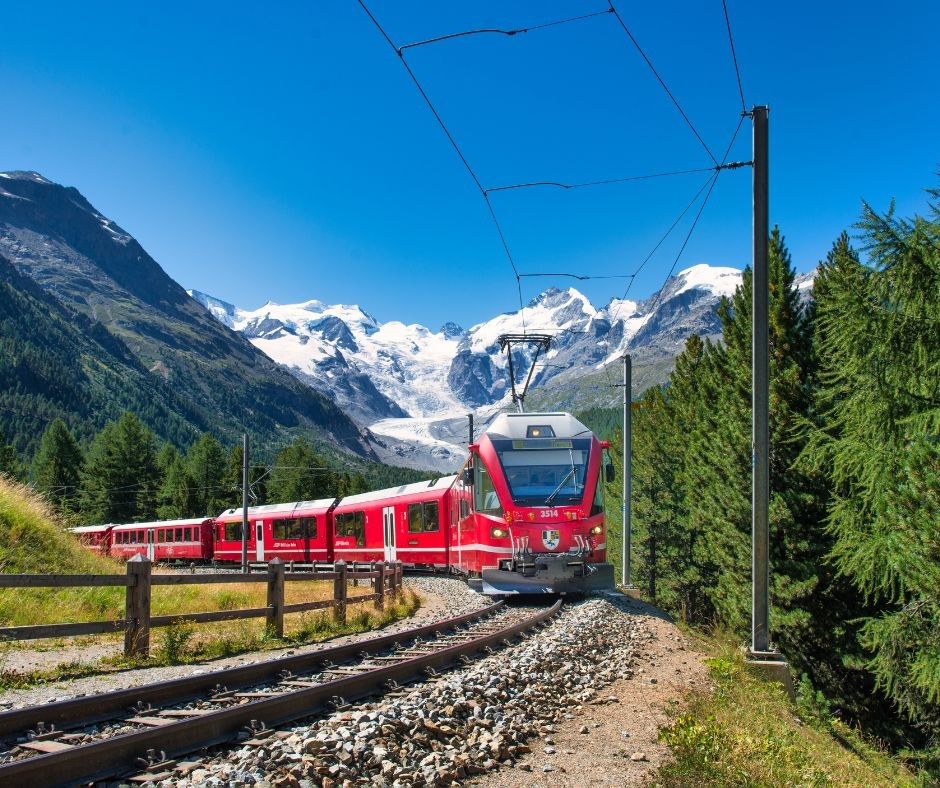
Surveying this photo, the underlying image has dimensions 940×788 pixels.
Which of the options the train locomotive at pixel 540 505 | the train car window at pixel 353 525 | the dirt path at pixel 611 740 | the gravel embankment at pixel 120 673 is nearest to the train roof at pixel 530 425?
the train locomotive at pixel 540 505

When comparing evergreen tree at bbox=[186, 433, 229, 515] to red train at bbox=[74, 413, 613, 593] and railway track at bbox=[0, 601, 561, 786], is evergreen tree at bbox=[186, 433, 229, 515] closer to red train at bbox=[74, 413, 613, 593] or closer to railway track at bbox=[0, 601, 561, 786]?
red train at bbox=[74, 413, 613, 593]

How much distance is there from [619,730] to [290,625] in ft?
26.9

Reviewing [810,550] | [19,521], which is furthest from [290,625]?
[810,550]

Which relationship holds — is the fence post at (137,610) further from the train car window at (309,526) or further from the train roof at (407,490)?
the train car window at (309,526)

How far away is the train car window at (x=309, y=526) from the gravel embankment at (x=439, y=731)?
102ft

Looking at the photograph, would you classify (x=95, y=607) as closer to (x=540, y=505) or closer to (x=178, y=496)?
(x=540, y=505)

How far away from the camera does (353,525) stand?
117 feet

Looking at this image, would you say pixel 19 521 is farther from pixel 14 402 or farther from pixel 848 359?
pixel 14 402

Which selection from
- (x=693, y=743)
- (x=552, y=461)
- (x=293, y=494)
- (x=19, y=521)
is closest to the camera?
(x=693, y=743)

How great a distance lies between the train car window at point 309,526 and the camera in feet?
129

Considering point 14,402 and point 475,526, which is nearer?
point 475,526

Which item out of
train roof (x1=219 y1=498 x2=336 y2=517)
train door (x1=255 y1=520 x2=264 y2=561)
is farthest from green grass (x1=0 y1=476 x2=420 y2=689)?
train door (x1=255 y1=520 x2=264 y2=561)

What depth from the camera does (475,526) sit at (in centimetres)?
1862

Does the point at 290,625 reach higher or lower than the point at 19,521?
lower
